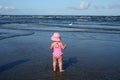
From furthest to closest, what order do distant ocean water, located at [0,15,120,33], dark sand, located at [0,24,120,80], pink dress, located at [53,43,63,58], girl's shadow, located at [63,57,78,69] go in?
distant ocean water, located at [0,15,120,33] → girl's shadow, located at [63,57,78,69] → pink dress, located at [53,43,63,58] → dark sand, located at [0,24,120,80]

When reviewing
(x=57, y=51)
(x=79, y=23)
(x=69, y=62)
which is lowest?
(x=79, y=23)

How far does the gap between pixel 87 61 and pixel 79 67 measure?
37.9 inches

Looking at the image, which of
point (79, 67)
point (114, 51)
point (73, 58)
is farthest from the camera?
point (114, 51)

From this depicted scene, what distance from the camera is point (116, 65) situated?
8695 mm

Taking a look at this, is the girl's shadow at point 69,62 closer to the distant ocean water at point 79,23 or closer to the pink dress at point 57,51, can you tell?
the pink dress at point 57,51

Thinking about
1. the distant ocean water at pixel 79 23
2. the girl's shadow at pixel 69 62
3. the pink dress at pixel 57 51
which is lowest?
the distant ocean water at pixel 79 23

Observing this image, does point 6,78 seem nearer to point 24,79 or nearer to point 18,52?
point 24,79

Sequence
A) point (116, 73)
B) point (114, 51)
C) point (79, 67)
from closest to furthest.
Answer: point (116, 73), point (79, 67), point (114, 51)

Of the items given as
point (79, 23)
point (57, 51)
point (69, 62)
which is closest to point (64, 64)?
point (69, 62)

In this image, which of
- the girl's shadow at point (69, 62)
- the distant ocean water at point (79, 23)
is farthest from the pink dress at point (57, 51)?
the distant ocean water at point (79, 23)

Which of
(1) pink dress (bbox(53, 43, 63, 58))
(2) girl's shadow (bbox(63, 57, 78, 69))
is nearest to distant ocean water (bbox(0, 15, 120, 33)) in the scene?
(2) girl's shadow (bbox(63, 57, 78, 69))

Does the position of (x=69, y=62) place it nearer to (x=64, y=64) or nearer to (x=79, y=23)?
(x=64, y=64)

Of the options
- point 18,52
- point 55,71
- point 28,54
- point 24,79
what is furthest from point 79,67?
point 18,52

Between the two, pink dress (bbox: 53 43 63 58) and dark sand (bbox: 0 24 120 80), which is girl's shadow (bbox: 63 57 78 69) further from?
pink dress (bbox: 53 43 63 58)
